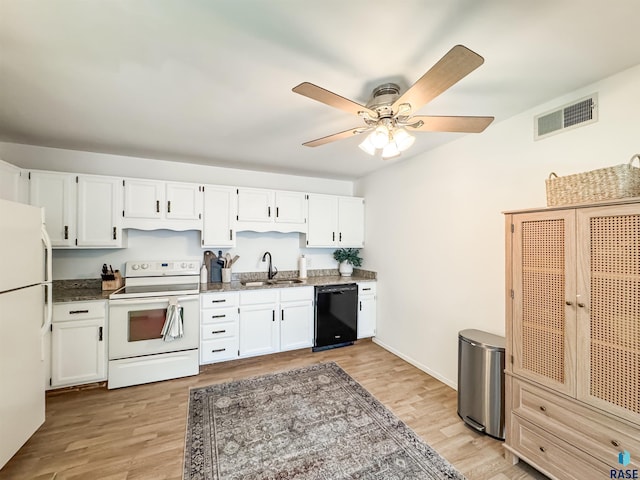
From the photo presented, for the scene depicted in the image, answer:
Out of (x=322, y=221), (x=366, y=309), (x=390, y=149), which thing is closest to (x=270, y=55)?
(x=390, y=149)

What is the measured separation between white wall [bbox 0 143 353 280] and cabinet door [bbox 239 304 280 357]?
30.5 inches

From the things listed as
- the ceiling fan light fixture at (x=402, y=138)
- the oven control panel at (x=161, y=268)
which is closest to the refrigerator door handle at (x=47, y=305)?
the oven control panel at (x=161, y=268)

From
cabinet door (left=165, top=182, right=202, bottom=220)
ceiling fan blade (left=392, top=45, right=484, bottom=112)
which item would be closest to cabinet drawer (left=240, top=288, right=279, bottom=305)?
cabinet door (left=165, top=182, right=202, bottom=220)

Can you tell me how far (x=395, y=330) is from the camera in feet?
11.9

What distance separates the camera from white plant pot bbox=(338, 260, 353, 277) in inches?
171

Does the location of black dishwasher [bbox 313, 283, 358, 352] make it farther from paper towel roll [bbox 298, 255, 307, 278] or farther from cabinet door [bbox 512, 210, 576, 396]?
cabinet door [bbox 512, 210, 576, 396]

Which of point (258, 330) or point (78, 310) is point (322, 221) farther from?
point (78, 310)

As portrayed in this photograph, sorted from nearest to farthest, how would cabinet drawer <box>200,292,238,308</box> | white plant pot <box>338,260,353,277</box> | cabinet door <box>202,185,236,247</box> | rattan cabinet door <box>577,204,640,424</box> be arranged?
rattan cabinet door <box>577,204,640,424</box> → cabinet drawer <box>200,292,238,308</box> → cabinet door <box>202,185,236,247</box> → white plant pot <box>338,260,353,277</box>

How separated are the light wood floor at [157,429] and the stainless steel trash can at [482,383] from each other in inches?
4.1

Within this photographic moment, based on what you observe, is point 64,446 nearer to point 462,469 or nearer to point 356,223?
point 462,469

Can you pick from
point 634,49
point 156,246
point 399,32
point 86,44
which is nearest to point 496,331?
point 634,49

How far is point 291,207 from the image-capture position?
3881 mm

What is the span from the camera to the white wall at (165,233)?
3.05 meters

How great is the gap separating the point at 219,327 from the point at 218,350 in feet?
0.89
